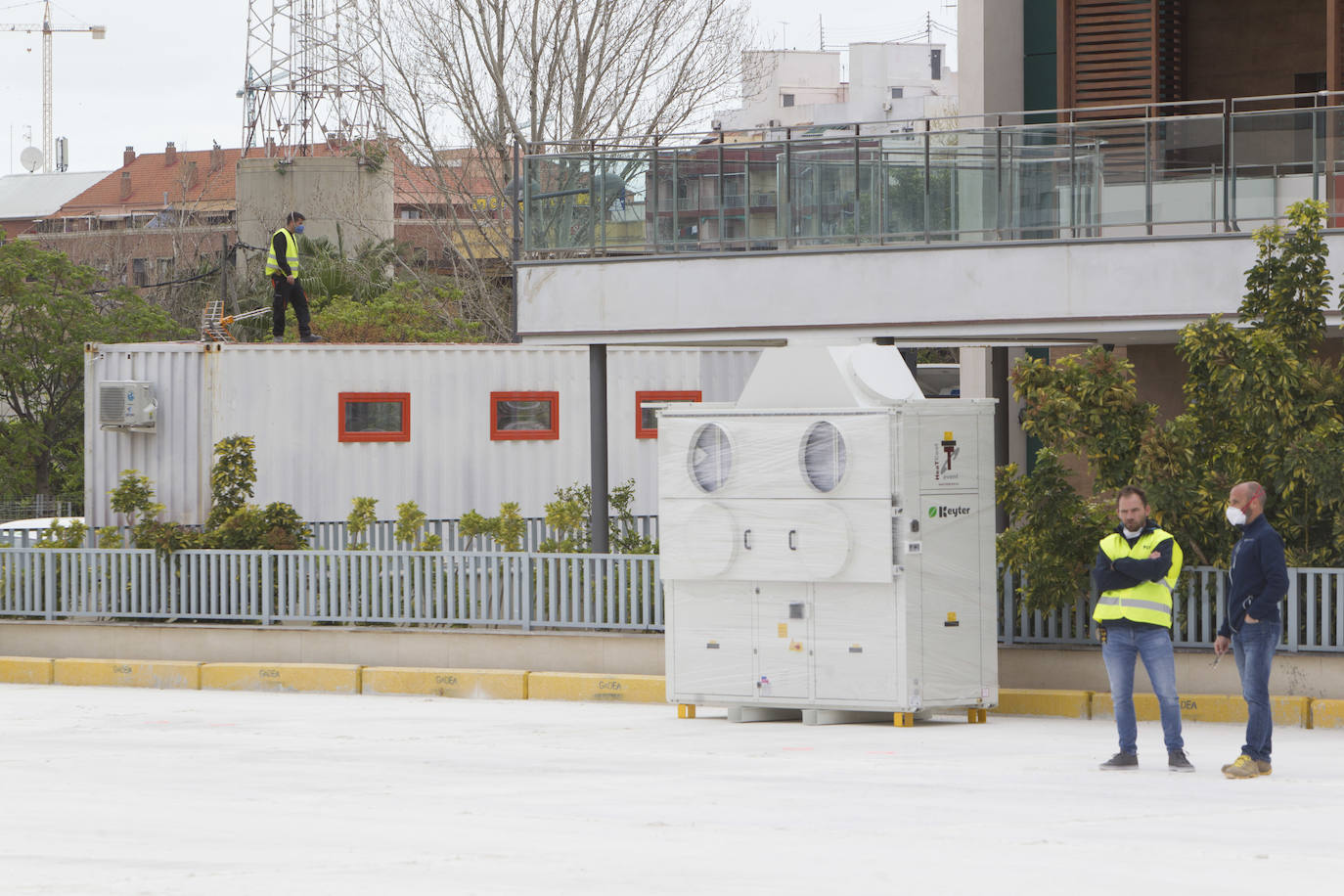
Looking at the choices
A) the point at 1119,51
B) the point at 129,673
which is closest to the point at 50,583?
the point at 129,673

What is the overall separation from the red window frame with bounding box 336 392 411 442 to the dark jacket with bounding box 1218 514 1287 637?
12.4 metres

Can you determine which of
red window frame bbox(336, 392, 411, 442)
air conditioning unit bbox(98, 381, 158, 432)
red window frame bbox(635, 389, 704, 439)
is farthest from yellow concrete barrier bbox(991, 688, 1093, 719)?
air conditioning unit bbox(98, 381, 158, 432)

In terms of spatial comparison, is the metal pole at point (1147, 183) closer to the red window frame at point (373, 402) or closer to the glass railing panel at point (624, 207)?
the glass railing panel at point (624, 207)

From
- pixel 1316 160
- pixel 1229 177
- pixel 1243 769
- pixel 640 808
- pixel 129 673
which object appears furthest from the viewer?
pixel 129 673

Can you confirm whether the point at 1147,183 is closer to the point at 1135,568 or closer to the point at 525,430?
the point at 1135,568

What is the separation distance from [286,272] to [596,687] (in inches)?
333

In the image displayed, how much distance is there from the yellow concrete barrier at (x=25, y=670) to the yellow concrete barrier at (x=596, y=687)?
508 cm

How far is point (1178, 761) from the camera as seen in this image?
10852 mm

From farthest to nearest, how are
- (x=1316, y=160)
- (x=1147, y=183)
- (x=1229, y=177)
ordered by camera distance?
(x=1147, y=183), (x=1229, y=177), (x=1316, y=160)

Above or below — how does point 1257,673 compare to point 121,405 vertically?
below

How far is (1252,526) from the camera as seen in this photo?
34.3 ft

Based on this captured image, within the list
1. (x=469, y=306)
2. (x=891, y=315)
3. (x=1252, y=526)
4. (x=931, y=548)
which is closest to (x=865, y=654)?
(x=931, y=548)

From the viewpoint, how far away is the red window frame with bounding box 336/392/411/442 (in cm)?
2077

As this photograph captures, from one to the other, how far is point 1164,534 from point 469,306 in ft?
95.6
